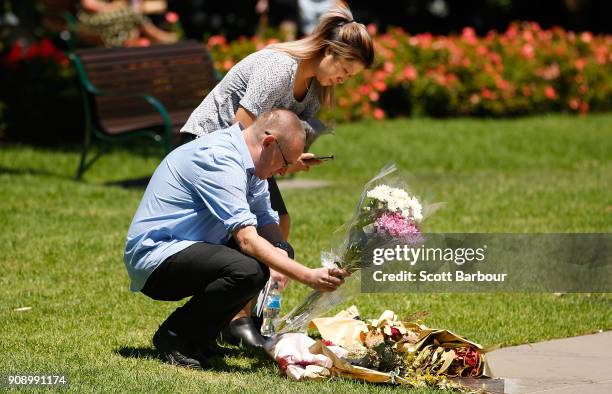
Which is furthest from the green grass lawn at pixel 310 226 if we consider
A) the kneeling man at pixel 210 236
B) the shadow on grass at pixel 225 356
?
the kneeling man at pixel 210 236

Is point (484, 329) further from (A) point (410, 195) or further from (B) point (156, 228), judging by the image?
(B) point (156, 228)

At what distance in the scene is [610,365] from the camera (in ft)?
15.7

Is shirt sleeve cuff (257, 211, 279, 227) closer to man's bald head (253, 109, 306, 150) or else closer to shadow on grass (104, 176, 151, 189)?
man's bald head (253, 109, 306, 150)

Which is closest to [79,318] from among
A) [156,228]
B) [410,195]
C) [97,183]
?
[156,228]

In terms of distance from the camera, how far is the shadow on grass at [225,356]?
472 cm

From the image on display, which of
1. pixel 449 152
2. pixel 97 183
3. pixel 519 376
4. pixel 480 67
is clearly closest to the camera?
pixel 519 376

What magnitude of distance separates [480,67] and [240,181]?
30.9 feet

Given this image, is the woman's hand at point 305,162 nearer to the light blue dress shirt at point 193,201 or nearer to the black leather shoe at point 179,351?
the light blue dress shirt at point 193,201

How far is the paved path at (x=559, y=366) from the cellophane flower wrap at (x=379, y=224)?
729 mm

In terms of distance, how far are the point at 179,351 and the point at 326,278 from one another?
2.64 ft

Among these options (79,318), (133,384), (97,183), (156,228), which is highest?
(156,228)

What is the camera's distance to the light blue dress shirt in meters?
4.39

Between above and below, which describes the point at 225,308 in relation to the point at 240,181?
below

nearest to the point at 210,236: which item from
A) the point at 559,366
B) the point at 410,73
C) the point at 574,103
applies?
the point at 559,366
